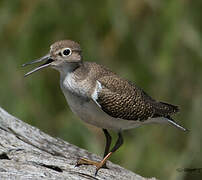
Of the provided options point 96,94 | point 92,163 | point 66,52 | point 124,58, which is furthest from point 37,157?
point 124,58

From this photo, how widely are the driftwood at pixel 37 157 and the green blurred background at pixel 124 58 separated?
10.9 ft

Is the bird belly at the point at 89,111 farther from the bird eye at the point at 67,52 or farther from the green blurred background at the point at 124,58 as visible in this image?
the green blurred background at the point at 124,58

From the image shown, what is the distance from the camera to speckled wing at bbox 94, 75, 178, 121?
7828 mm

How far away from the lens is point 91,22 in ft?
40.2

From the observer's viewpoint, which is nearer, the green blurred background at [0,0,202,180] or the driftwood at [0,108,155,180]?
the driftwood at [0,108,155,180]

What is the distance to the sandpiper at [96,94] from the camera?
25.0ft

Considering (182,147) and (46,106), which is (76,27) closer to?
(46,106)

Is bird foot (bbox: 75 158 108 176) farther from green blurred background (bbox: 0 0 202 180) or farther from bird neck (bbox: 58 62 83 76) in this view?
green blurred background (bbox: 0 0 202 180)

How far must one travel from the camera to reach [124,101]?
821 centimetres

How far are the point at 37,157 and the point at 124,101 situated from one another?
1628mm

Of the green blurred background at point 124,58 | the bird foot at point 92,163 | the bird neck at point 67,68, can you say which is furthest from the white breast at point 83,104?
the green blurred background at point 124,58

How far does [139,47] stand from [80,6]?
4.48 feet

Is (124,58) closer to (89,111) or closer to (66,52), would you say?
(66,52)

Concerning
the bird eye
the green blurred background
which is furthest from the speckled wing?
the green blurred background
